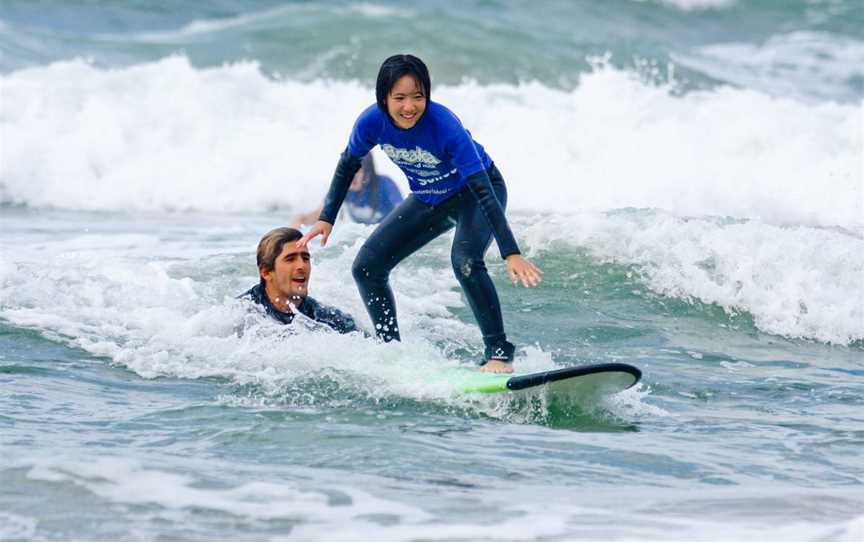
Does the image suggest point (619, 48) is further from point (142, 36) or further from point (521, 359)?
point (521, 359)

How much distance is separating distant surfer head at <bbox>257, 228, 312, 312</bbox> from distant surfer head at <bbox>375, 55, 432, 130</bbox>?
1.01 m

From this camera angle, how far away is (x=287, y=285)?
710 cm

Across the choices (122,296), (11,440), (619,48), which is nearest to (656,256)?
(122,296)

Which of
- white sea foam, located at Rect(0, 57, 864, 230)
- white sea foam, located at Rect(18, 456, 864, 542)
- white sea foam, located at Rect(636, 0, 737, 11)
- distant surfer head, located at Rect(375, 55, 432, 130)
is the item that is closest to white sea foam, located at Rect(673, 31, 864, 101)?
white sea foam, located at Rect(636, 0, 737, 11)

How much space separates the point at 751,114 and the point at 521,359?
1153 cm

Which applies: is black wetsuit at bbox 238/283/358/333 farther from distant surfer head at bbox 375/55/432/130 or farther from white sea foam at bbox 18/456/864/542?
white sea foam at bbox 18/456/864/542

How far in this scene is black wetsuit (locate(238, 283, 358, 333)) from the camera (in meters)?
7.18

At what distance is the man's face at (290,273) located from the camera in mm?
7070

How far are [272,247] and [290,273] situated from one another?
17cm

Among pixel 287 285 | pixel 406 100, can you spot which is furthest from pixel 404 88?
pixel 287 285

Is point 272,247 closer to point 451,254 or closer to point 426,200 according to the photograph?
point 426,200

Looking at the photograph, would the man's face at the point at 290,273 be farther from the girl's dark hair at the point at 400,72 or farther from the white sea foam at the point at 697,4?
the white sea foam at the point at 697,4

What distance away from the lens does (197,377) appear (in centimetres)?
713

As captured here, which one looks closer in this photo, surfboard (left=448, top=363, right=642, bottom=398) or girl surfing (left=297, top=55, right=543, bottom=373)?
surfboard (left=448, top=363, right=642, bottom=398)
